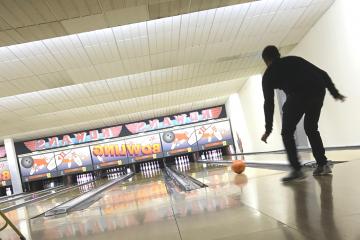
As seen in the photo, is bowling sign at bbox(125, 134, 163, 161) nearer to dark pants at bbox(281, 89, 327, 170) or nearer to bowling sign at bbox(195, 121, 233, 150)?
bowling sign at bbox(195, 121, 233, 150)

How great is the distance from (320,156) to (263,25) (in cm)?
529

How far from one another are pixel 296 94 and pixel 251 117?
12.2 metres

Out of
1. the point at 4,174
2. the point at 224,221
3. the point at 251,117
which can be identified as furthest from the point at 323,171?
the point at 4,174

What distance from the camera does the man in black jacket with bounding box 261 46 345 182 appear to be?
3225 mm

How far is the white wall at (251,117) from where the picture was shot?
13406mm

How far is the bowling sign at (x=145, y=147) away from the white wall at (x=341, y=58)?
10619mm

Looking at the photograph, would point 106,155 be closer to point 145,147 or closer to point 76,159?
point 76,159

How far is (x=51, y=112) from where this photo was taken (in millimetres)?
12883

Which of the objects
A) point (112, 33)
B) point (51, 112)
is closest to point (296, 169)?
point (112, 33)

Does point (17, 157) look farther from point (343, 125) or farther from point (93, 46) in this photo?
point (343, 125)

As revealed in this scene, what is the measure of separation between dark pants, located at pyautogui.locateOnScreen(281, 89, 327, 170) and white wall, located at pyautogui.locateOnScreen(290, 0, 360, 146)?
4.09 metres

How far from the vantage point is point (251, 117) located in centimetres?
1527

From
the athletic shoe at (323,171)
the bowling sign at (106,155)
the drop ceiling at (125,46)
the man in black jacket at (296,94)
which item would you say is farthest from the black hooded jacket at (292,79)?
the bowling sign at (106,155)

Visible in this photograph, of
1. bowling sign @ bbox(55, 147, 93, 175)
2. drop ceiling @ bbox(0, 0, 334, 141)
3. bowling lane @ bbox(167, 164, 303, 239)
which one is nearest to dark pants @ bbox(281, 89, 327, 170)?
bowling lane @ bbox(167, 164, 303, 239)
